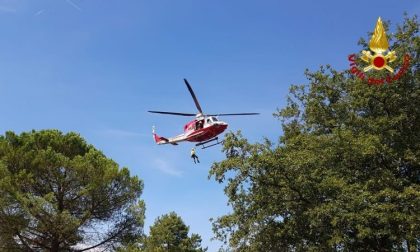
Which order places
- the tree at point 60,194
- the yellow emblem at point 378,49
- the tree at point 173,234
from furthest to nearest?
1. the tree at point 173,234
2. the tree at point 60,194
3. the yellow emblem at point 378,49

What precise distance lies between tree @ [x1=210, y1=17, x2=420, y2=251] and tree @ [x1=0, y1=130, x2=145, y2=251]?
8.68 meters

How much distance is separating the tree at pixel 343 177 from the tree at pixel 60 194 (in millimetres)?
8676

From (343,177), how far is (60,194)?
698 inches

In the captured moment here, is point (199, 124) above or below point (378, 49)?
above

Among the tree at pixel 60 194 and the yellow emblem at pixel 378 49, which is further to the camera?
the tree at pixel 60 194

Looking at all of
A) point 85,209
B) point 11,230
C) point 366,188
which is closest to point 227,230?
point 366,188

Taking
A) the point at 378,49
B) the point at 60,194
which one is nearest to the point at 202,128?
the point at 60,194

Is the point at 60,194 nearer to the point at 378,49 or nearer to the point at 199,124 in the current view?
the point at 199,124

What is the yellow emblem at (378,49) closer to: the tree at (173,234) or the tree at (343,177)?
A: the tree at (343,177)

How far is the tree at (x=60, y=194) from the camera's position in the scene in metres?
28.0

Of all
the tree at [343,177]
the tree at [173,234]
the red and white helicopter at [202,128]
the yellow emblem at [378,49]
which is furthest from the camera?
the tree at [173,234]

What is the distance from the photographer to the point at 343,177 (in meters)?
21.8

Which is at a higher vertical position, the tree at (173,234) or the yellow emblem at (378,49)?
the tree at (173,234)

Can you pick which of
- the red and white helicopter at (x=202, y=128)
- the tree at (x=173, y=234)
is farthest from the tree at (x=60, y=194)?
the tree at (x=173, y=234)
